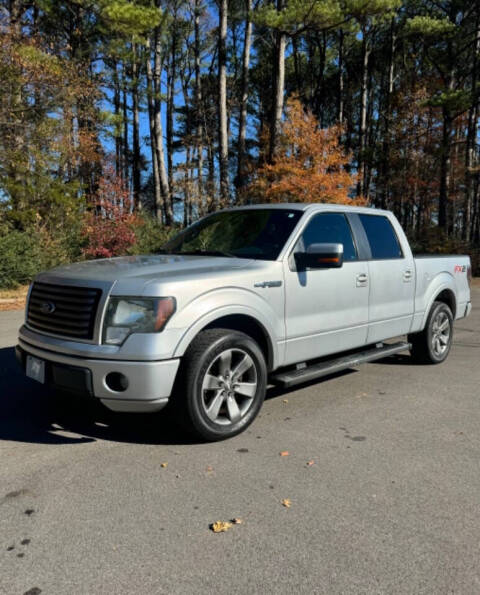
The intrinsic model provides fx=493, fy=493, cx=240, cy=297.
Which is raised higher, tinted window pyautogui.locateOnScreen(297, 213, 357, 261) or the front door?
tinted window pyautogui.locateOnScreen(297, 213, 357, 261)

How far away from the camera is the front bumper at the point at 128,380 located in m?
3.34

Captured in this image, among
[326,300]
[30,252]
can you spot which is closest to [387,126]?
[30,252]

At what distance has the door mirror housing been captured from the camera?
4.16 metres

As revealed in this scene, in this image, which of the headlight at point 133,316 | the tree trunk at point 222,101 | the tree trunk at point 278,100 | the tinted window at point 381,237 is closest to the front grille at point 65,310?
the headlight at point 133,316

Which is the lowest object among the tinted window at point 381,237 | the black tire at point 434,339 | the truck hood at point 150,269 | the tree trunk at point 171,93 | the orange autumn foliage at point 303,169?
the black tire at point 434,339

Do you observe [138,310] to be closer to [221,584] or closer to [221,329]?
[221,329]

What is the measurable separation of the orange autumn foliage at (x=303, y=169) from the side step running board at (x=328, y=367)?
1416cm

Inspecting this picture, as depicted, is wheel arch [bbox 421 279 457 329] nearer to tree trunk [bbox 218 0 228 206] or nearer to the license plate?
the license plate

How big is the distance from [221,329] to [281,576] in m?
1.90

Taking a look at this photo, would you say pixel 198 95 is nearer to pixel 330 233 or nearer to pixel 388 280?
pixel 388 280

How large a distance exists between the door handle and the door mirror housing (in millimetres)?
657

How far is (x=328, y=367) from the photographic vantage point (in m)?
4.53

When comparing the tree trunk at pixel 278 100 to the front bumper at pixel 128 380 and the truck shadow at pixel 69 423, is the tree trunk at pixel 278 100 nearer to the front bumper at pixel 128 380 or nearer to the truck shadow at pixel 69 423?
the truck shadow at pixel 69 423

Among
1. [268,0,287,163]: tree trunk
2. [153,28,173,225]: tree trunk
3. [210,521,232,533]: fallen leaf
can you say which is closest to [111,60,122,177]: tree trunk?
[153,28,173,225]: tree trunk
